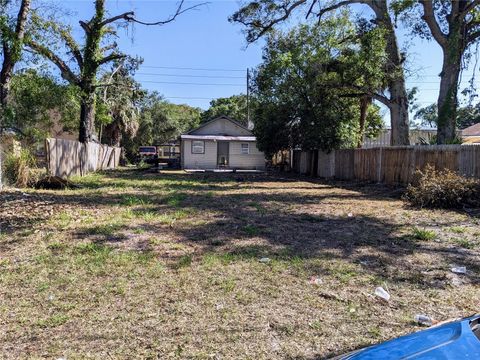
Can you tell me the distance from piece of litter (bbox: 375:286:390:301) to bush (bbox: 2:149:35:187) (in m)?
11.6

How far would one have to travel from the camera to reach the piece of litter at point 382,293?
4.12 meters

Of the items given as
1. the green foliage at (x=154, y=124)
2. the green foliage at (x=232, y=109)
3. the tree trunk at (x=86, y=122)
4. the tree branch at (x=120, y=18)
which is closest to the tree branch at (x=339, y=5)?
the tree branch at (x=120, y=18)

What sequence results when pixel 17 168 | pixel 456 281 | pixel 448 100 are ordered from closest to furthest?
pixel 456 281 → pixel 17 168 → pixel 448 100

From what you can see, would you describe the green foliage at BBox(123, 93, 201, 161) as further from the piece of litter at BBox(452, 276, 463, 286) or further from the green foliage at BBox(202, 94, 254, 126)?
the piece of litter at BBox(452, 276, 463, 286)

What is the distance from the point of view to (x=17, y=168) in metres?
12.6

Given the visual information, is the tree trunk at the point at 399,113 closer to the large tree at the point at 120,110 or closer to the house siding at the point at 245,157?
the house siding at the point at 245,157

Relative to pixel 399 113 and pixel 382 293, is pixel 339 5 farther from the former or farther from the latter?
pixel 382 293

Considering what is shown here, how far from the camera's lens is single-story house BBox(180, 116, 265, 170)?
30.4 meters

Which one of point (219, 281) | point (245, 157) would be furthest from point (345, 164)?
point (219, 281)

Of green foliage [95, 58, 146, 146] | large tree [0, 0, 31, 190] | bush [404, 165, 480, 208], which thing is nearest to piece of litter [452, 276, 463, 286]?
bush [404, 165, 480, 208]

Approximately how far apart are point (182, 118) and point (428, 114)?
41.2 metres

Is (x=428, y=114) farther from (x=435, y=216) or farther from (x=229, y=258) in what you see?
(x=229, y=258)

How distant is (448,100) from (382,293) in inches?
521

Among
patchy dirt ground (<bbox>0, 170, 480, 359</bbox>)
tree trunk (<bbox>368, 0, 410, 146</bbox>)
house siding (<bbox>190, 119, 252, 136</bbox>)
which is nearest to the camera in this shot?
patchy dirt ground (<bbox>0, 170, 480, 359</bbox>)
